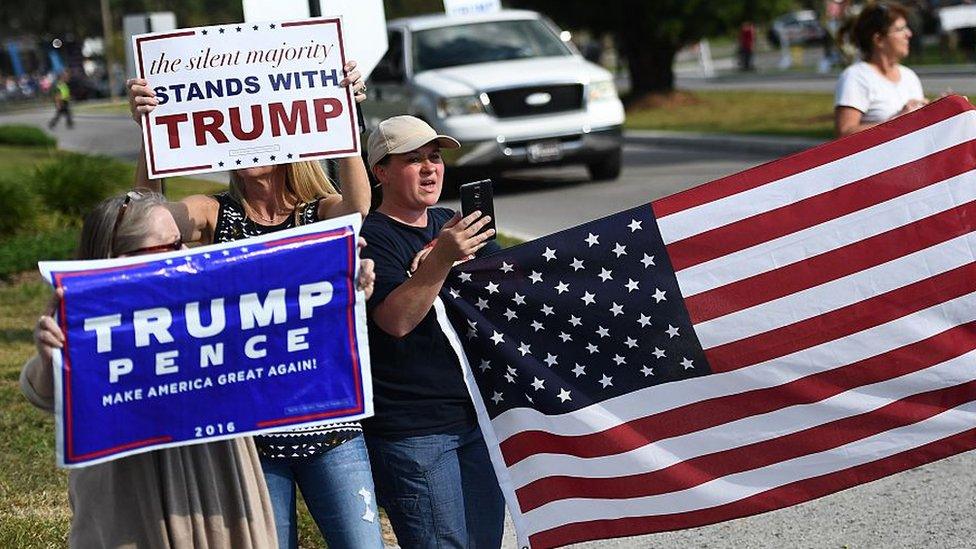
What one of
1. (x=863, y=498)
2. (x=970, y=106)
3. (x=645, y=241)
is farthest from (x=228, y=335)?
(x=863, y=498)

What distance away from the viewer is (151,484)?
135 inches

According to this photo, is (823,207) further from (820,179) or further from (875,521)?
(875,521)

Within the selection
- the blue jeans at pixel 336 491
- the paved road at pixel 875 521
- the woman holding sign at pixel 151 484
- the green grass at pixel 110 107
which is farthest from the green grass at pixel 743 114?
the woman holding sign at pixel 151 484

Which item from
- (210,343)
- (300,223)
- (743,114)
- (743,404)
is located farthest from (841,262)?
(743,114)

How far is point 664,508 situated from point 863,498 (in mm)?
1726

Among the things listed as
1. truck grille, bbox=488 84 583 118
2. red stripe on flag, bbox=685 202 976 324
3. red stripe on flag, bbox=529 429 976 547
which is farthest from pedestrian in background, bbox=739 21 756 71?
red stripe on flag, bbox=529 429 976 547

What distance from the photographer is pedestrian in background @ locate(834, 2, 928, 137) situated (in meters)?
6.93

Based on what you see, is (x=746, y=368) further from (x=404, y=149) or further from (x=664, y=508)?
(x=404, y=149)

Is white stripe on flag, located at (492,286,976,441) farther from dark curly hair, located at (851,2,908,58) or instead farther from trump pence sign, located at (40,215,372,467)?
dark curly hair, located at (851,2,908,58)

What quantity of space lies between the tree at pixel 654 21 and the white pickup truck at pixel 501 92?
33.4 ft

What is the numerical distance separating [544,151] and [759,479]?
12.2m

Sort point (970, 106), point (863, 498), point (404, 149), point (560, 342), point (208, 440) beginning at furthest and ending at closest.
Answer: point (863, 498) → point (970, 106) → point (560, 342) → point (404, 149) → point (208, 440)

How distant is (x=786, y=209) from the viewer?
4.61 metres

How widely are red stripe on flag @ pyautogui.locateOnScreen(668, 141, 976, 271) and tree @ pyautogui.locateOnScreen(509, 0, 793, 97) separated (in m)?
23.2
